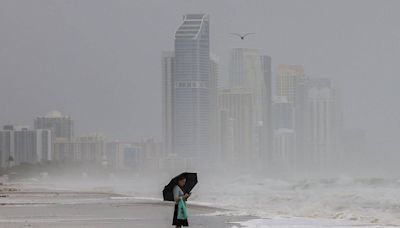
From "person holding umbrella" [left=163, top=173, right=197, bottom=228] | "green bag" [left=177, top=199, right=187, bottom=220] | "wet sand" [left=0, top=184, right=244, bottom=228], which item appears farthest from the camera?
"wet sand" [left=0, top=184, right=244, bottom=228]

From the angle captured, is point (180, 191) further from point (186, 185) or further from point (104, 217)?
point (104, 217)

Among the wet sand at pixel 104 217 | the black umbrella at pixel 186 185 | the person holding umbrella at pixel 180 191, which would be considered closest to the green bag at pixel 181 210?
the person holding umbrella at pixel 180 191

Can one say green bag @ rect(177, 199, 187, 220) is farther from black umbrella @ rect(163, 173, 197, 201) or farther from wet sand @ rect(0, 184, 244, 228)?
wet sand @ rect(0, 184, 244, 228)

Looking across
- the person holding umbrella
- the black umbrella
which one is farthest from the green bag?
the black umbrella

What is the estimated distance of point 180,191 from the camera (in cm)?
2198

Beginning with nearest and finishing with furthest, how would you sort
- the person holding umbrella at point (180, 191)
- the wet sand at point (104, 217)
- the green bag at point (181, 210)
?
the person holding umbrella at point (180, 191) → the green bag at point (181, 210) → the wet sand at point (104, 217)

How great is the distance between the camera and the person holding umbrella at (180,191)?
21.9 metres

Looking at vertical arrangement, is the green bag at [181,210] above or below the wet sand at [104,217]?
above

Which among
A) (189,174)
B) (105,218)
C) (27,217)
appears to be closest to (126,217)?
(105,218)

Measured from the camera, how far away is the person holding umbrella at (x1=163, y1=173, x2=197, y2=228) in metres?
A: 21.9

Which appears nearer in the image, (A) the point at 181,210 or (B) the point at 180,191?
(B) the point at 180,191

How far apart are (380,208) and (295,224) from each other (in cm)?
1194

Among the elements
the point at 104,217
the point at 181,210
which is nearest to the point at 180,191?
the point at 181,210

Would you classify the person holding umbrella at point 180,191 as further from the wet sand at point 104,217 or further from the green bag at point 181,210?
the wet sand at point 104,217
